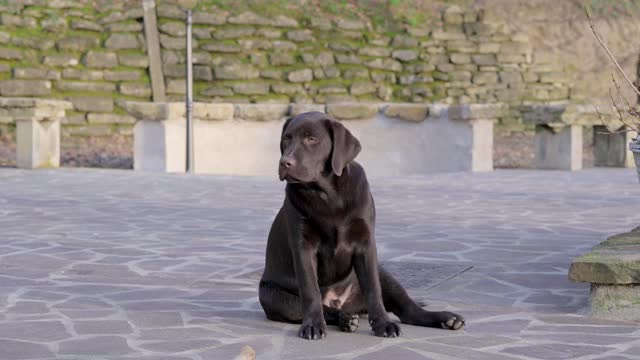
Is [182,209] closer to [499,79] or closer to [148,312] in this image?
[148,312]

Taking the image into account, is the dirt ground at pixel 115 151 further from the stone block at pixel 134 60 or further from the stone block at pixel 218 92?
the stone block at pixel 218 92

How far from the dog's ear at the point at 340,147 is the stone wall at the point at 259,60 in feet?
51.1

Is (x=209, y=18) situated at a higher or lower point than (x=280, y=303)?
higher

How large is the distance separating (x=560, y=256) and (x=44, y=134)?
10283 millimetres

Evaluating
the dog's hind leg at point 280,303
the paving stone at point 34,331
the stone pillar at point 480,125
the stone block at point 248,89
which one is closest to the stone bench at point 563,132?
the stone pillar at point 480,125

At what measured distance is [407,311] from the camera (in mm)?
4457

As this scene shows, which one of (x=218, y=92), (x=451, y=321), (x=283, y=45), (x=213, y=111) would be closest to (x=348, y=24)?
(x=283, y=45)

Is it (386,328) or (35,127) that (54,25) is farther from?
(386,328)

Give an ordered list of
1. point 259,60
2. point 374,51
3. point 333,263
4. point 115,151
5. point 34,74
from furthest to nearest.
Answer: point 374,51, point 259,60, point 34,74, point 115,151, point 333,263

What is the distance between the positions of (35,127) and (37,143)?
32cm

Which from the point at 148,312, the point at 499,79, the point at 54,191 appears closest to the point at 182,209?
the point at 54,191

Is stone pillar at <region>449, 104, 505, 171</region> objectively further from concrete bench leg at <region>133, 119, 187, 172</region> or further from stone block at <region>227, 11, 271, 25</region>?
stone block at <region>227, 11, 271, 25</region>

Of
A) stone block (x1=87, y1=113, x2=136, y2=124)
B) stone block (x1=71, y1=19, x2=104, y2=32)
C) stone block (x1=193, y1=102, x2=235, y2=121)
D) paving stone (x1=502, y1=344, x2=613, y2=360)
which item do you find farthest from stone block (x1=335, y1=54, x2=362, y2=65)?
paving stone (x1=502, y1=344, x2=613, y2=360)

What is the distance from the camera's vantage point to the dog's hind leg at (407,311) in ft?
14.3
